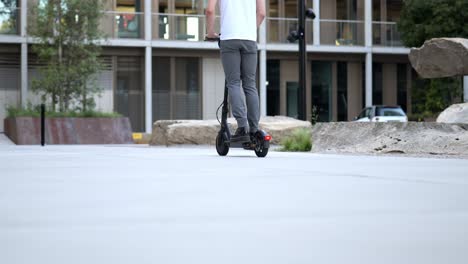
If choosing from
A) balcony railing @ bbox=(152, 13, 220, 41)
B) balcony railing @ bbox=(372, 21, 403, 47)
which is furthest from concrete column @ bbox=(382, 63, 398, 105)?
balcony railing @ bbox=(152, 13, 220, 41)

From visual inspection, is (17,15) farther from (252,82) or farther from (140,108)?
(252,82)

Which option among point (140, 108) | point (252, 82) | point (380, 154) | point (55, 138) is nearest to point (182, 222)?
point (252, 82)

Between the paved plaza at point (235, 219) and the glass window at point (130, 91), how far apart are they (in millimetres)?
31074

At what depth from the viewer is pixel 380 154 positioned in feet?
32.1

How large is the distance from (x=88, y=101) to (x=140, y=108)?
10042 mm

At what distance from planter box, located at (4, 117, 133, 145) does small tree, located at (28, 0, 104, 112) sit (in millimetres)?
1341

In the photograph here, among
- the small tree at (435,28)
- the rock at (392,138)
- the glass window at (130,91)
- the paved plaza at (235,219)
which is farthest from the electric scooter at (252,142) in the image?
the glass window at (130,91)

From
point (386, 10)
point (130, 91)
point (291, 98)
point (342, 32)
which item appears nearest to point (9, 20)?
point (130, 91)

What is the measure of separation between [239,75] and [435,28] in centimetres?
2705

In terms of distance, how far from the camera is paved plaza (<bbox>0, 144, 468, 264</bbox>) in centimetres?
231

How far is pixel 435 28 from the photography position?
3456 cm

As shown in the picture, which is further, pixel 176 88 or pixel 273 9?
pixel 273 9

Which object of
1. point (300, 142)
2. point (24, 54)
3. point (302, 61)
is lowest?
point (300, 142)

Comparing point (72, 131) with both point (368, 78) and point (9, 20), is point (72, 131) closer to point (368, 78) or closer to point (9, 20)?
point (9, 20)
